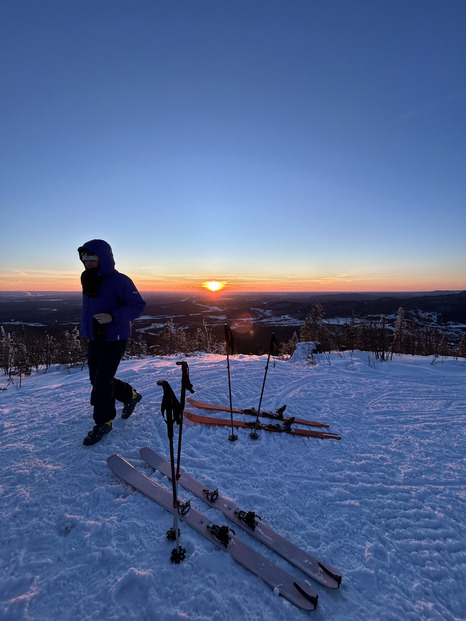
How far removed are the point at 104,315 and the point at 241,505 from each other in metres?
2.58

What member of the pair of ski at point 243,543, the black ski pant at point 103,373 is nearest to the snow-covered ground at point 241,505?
the pair of ski at point 243,543

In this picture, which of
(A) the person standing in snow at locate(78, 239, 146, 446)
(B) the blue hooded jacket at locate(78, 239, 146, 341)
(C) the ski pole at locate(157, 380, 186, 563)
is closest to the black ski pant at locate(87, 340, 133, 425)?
(A) the person standing in snow at locate(78, 239, 146, 446)

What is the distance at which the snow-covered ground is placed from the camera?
1.79 m

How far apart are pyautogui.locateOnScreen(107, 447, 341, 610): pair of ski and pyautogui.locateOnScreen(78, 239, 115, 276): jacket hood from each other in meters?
2.36

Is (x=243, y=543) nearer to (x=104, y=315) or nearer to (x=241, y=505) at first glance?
(x=241, y=505)

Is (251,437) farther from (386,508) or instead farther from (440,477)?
(440,477)

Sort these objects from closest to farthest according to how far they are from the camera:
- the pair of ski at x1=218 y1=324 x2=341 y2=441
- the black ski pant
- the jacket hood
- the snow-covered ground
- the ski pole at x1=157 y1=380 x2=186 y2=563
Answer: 1. the snow-covered ground
2. the ski pole at x1=157 y1=380 x2=186 y2=563
3. the jacket hood
4. the black ski pant
5. the pair of ski at x1=218 y1=324 x2=341 y2=441

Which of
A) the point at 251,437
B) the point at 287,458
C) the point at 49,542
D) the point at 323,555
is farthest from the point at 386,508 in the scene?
the point at 49,542

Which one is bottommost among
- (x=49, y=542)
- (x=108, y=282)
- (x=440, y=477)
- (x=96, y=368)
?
(x=440, y=477)

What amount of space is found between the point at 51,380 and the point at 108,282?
4565 mm

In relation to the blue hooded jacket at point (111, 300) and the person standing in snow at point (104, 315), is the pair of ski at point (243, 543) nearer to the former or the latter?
the person standing in snow at point (104, 315)

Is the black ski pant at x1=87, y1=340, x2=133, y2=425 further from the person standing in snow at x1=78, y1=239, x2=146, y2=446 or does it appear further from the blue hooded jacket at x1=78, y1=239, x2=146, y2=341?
the blue hooded jacket at x1=78, y1=239, x2=146, y2=341

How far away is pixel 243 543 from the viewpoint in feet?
7.12

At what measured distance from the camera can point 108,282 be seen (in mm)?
3475
